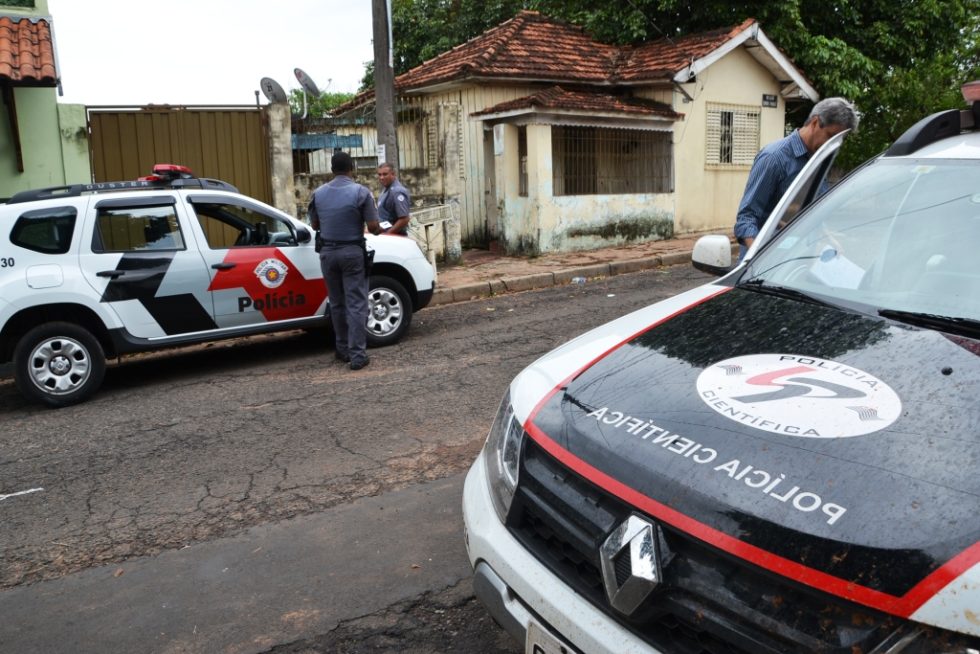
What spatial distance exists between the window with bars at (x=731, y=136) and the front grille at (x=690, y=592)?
49.6 feet

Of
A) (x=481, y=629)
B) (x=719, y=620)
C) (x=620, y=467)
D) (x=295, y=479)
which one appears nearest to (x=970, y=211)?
(x=620, y=467)

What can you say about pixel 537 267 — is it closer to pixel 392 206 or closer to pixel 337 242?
pixel 392 206

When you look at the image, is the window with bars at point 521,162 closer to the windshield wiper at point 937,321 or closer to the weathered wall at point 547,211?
the weathered wall at point 547,211

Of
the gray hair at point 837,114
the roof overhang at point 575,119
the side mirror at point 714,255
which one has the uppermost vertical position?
the roof overhang at point 575,119

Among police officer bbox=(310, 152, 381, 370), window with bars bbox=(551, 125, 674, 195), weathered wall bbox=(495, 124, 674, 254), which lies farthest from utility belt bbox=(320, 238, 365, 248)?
window with bars bbox=(551, 125, 674, 195)

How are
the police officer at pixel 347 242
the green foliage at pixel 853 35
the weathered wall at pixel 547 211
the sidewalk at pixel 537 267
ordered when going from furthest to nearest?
the green foliage at pixel 853 35 → the weathered wall at pixel 547 211 → the sidewalk at pixel 537 267 → the police officer at pixel 347 242

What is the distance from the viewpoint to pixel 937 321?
2.29m

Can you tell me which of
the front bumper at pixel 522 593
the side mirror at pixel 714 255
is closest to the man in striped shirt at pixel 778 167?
the side mirror at pixel 714 255

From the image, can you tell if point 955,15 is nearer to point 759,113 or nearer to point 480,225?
point 759,113

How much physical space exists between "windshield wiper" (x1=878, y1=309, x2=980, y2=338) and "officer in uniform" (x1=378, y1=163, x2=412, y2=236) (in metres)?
6.51

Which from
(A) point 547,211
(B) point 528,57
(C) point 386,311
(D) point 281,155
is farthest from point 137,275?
(B) point 528,57

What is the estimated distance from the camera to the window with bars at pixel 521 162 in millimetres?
13604

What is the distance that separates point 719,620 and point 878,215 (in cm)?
198

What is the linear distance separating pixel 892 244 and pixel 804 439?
1346 millimetres
